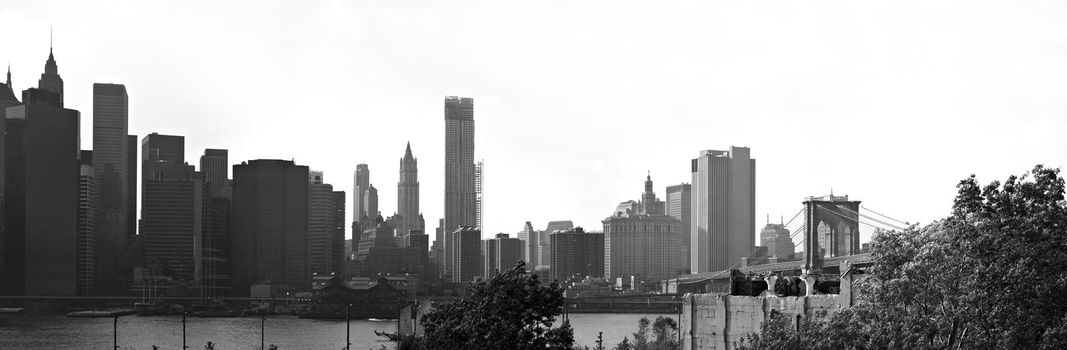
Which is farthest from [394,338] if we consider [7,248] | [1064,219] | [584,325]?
[7,248]

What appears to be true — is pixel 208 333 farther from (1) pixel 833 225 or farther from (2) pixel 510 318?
(2) pixel 510 318

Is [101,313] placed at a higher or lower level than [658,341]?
lower

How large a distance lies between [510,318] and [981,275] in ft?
36.4

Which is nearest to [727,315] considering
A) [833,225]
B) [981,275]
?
[981,275]

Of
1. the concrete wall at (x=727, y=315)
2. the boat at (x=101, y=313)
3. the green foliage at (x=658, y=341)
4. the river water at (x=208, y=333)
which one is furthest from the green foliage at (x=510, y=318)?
the boat at (x=101, y=313)

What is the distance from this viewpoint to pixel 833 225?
10344cm

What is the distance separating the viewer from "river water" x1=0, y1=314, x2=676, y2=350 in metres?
98.6

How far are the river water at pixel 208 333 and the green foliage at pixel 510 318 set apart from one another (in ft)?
165

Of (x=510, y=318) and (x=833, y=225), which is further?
(x=833, y=225)

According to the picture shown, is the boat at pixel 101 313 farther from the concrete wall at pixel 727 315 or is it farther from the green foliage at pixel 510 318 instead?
the green foliage at pixel 510 318

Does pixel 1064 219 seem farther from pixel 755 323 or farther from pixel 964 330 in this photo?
pixel 755 323

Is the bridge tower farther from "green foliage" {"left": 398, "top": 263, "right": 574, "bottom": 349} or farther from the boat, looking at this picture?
the boat

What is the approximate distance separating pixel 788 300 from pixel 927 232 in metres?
8.97

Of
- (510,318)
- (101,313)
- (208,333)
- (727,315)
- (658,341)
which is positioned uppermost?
(510,318)
